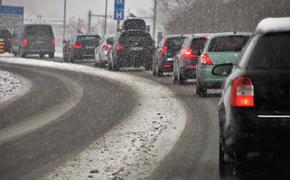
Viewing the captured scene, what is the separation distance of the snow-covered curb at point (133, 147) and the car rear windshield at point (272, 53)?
1.72m

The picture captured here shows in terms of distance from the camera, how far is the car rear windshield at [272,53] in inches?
280

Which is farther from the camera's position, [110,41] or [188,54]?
[110,41]

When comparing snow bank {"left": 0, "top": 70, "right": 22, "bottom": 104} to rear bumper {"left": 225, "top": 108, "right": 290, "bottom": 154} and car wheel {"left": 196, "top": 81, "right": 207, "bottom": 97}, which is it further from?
rear bumper {"left": 225, "top": 108, "right": 290, "bottom": 154}

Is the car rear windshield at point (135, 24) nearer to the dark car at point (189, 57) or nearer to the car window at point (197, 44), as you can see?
the dark car at point (189, 57)

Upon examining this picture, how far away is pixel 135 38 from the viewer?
31766mm

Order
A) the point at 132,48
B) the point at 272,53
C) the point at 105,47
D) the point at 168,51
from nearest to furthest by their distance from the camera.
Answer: the point at 272,53
the point at 168,51
the point at 132,48
the point at 105,47

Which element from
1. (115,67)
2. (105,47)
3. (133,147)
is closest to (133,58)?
(115,67)

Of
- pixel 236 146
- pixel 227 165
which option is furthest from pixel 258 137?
pixel 227 165

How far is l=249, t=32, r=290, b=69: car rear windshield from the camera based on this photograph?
7102 millimetres

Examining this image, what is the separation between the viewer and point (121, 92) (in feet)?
66.6

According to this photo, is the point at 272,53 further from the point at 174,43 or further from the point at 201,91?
the point at 174,43

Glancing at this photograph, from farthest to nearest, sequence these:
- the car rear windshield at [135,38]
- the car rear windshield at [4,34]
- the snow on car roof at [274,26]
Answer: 1. the car rear windshield at [4,34]
2. the car rear windshield at [135,38]
3. the snow on car roof at [274,26]

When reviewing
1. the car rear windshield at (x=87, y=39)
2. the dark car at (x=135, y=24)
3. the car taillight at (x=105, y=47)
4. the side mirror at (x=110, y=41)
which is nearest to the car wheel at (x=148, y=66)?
the side mirror at (x=110, y=41)

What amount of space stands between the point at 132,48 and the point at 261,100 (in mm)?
24756
